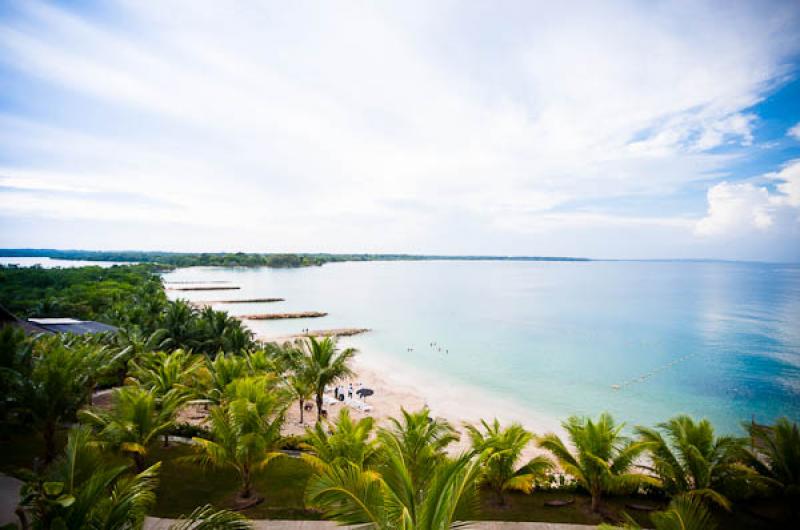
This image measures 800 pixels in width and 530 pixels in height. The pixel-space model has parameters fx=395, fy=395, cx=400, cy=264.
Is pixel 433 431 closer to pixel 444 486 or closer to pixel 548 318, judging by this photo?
pixel 444 486

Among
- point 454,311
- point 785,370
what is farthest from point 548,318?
point 785,370

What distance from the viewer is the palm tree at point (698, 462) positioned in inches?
398

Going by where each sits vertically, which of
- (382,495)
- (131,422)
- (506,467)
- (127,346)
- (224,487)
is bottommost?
(224,487)

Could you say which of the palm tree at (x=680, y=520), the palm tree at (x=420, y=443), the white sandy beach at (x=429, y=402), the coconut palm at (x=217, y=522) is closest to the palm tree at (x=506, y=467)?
the palm tree at (x=420, y=443)

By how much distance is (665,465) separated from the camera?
10391mm

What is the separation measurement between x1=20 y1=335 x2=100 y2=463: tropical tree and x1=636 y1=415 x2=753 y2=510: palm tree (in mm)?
15702

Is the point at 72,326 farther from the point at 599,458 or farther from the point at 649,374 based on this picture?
the point at 649,374

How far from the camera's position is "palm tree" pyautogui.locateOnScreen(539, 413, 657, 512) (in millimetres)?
10000

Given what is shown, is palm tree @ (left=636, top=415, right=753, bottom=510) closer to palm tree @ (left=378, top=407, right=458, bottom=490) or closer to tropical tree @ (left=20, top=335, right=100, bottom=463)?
palm tree @ (left=378, top=407, right=458, bottom=490)

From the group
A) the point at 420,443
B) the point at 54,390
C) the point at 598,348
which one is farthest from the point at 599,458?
the point at 598,348

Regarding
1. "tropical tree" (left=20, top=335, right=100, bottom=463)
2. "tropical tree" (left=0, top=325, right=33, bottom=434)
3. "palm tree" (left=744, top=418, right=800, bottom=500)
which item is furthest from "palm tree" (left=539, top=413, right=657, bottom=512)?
"tropical tree" (left=0, top=325, right=33, bottom=434)

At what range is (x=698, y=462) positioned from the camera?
1016cm

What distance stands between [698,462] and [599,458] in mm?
2783

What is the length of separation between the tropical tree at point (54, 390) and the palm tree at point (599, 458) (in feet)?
44.0
